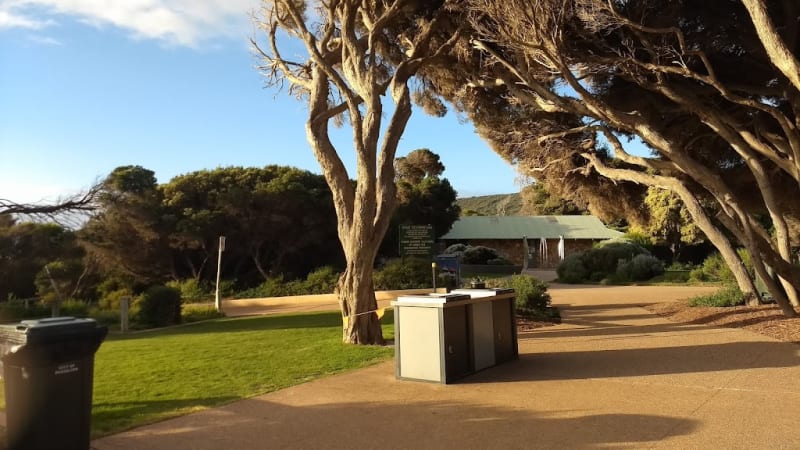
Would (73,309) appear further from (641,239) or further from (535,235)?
(641,239)

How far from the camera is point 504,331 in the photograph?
924cm

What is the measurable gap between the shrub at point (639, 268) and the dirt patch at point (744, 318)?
12.6 meters

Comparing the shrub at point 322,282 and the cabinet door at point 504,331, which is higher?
the shrub at point 322,282

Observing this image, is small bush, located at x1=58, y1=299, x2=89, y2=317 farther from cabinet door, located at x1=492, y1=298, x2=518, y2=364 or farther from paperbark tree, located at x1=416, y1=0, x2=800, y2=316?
cabinet door, located at x1=492, y1=298, x2=518, y2=364

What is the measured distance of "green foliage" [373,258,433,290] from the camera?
22.8 meters

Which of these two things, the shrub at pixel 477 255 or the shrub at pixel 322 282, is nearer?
the shrub at pixel 322 282

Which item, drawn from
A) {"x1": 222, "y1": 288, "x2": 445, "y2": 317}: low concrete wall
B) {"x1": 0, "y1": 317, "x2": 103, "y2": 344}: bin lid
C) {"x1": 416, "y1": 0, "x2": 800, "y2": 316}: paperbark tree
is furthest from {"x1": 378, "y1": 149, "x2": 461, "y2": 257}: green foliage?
{"x1": 0, "y1": 317, "x2": 103, "y2": 344}: bin lid

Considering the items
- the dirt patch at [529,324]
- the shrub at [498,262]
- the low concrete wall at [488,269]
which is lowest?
the dirt patch at [529,324]

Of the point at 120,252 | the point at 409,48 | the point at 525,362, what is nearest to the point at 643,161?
the point at 409,48

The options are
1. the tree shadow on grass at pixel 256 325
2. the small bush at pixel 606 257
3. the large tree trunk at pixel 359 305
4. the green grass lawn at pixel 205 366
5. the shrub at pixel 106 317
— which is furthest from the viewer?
the small bush at pixel 606 257

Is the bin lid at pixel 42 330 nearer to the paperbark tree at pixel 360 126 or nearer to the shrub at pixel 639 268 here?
the paperbark tree at pixel 360 126

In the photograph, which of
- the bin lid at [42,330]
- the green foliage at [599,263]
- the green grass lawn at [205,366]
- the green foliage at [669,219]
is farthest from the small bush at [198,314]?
the green foliage at [669,219]

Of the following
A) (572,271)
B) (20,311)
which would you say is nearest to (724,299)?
(572,271)

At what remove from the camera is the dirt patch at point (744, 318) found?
38.0ft
